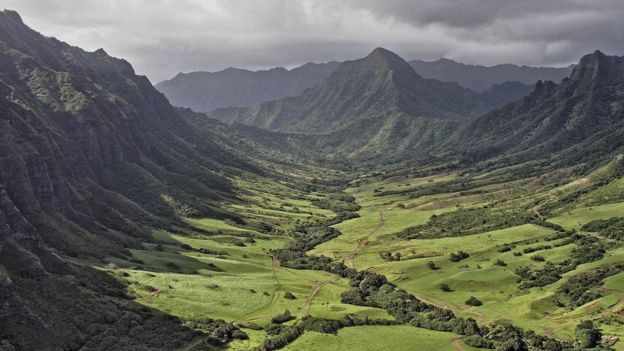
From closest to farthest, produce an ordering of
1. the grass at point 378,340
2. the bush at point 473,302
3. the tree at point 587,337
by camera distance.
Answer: the tree at point 587,337 < the grass at point 378,340 < the bush at point 473,302

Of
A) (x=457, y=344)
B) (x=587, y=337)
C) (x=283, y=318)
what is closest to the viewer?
(x=587, y=337)

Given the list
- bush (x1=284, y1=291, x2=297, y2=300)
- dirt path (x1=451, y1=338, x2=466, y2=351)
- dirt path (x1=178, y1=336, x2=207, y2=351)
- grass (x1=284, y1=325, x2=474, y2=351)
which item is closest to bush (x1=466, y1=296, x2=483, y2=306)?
grass (x1=284, y1=325, x2=474, y2=351)

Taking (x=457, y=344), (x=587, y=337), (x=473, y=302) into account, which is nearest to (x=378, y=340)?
(x=457, y=344)

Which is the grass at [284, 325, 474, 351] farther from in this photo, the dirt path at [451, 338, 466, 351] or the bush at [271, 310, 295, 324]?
the bush at [271, 310, 295, 324]

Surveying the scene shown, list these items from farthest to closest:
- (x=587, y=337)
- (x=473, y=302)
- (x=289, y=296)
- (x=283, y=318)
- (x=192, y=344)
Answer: (x=289, y=296)
(x=473, y=302)
(x=283, y=318)
(x=192, y=344)
(x=587, y=337)

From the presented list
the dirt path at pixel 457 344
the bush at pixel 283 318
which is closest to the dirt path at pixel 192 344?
the bush at pixel 283 318

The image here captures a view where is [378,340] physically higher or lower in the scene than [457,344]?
lower

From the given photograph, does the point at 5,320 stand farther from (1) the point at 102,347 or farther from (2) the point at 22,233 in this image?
(2) the point at 22,233

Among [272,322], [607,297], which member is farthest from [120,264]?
[607,297]

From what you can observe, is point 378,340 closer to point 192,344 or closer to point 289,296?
point 192,344

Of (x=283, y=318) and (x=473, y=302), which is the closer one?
(x=283, y=318)

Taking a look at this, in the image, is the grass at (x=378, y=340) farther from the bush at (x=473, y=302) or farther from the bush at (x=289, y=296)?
the bush at (x=289, y=296)

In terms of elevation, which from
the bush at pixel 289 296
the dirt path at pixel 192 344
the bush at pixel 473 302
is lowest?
the bush at pixel 289 296

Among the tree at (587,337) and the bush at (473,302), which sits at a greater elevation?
the tree at (587,337)
